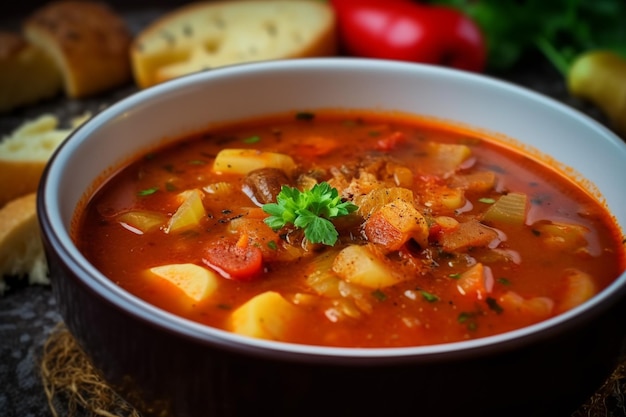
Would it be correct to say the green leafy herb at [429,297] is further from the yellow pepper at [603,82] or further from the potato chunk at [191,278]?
the yellow pepper at [603,82]

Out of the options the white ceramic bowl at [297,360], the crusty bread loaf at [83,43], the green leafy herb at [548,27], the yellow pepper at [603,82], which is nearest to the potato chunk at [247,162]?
the white ceramic bowl at [297,360]

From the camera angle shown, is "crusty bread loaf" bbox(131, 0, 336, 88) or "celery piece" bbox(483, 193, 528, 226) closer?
"celery piece" bbox(483, 193, 528, 226)

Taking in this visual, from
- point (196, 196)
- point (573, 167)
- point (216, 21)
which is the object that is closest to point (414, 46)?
point (216, 21)

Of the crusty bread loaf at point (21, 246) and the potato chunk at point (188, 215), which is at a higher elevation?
the potato chunk at point (188, 215)

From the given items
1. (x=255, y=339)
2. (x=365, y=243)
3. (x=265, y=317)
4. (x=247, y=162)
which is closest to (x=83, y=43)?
(x=247, y=162)

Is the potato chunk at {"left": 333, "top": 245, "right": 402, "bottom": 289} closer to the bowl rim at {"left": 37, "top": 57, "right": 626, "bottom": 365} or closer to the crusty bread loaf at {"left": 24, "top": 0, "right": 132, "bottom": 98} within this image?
the bowl rim at {"left": 37, "top": 57, "right": 626, "bottom": 365}

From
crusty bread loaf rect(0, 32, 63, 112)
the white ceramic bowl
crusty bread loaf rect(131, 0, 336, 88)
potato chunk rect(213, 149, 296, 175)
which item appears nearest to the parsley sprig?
potato chunk rect(213, 149, 296, 175)
